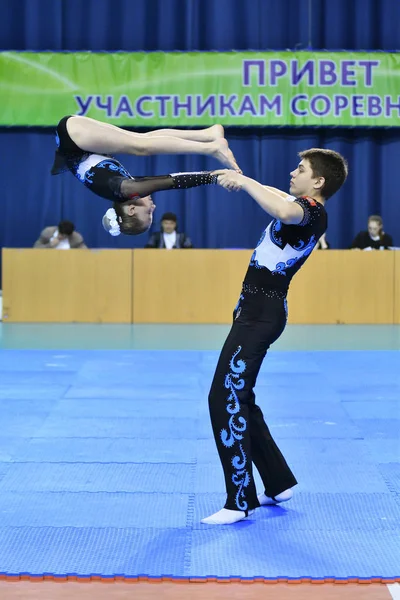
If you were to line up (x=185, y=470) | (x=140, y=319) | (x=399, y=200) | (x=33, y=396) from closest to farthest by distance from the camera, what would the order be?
(x=185, y=470) < (x=33, y=396) < (x=140, y=319) < (x=399, y=200)

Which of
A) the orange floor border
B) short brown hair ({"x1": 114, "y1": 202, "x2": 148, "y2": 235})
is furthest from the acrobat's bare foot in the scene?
the orange floor border

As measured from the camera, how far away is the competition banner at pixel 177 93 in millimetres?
13109

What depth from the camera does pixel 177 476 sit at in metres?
4.65

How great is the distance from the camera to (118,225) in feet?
13.0

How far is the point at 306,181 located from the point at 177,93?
376 inches

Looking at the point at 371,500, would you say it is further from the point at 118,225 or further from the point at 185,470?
the point at 118,225

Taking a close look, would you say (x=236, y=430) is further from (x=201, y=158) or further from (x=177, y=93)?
(x=201, y=158)

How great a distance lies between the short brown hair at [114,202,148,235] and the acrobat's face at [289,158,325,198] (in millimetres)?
716

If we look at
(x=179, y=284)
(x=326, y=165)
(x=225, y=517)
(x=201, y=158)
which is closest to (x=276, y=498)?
(x=225, y=517)

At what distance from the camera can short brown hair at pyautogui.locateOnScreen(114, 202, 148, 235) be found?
12.8 feet

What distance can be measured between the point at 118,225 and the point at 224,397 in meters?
0.93

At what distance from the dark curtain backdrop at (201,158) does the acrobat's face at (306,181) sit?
34.6ft

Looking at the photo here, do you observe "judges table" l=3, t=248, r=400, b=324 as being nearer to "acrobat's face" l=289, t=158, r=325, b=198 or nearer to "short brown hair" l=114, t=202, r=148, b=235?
"acrobat's face" l=289, t=158, r=325, b=198

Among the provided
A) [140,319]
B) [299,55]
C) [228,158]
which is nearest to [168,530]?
[228,158]
